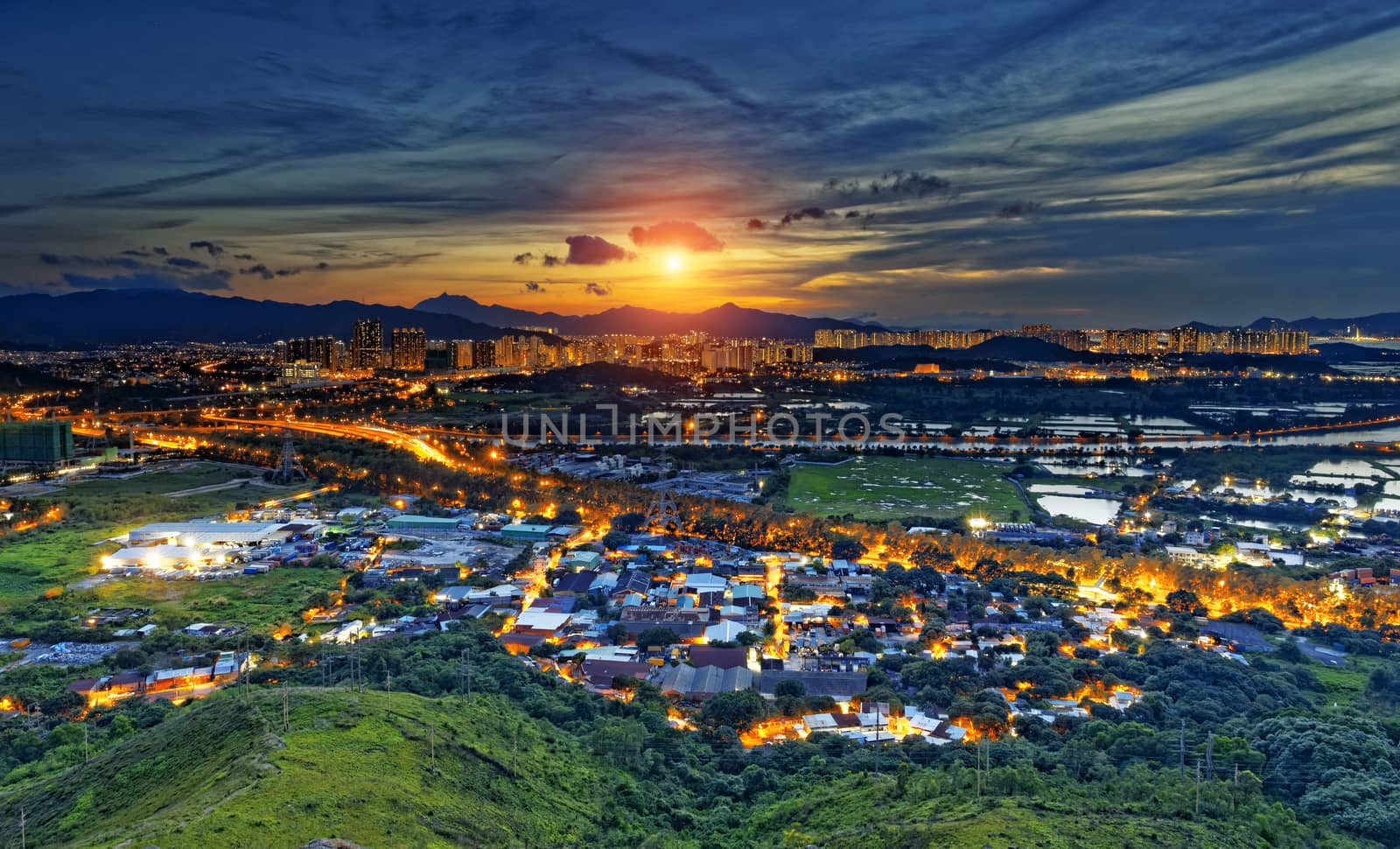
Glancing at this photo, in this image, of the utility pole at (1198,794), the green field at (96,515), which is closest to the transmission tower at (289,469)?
the green field at (96,515)

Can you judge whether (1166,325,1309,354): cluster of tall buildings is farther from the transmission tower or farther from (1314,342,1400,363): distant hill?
the transmission tower

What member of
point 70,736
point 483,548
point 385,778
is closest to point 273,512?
point 483,548

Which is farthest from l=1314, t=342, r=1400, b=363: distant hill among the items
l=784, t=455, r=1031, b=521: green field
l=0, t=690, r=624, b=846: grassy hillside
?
l=0, t=690, r=624, b=846: grassy hillside

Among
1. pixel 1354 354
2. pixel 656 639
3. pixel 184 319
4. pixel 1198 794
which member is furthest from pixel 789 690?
pixel 184 319

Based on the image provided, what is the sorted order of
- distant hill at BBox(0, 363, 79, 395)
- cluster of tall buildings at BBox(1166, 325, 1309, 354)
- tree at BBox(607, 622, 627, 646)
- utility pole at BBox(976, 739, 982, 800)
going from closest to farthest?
utility pole at BBox(976, 739, 982, 800) < tree at BBox(607, 622, 627, 646) < distant hill at BBox(0, 363, 79, 395) < cluster of tall buildings at BBox(1166, 325, 1309, 354)

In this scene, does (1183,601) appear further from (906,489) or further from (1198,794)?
(906,489)
